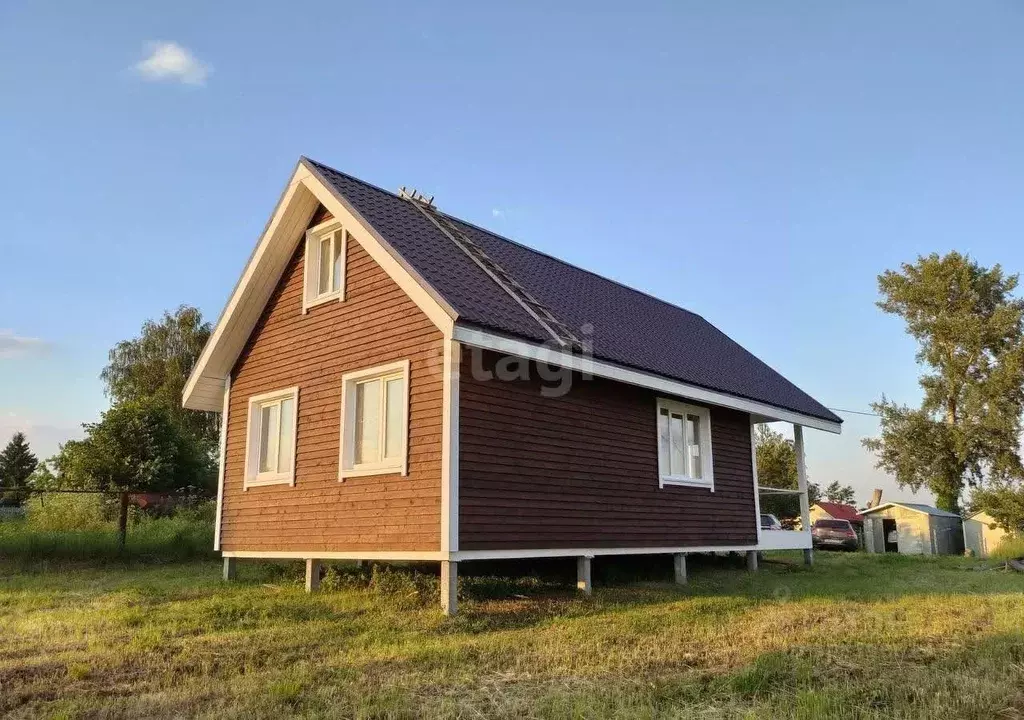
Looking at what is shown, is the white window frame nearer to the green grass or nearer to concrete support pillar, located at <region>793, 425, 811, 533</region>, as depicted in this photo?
the green grass

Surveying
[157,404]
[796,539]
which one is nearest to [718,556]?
[796,539]

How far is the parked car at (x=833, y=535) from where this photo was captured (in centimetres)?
3328

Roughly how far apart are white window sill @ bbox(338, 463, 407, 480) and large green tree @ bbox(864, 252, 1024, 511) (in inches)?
1307

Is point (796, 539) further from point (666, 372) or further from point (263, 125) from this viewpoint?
point (263, 125)

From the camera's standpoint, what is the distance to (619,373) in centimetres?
1135

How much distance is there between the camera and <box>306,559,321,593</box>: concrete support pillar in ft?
38.8

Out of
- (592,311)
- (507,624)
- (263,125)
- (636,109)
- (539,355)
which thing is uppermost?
(636,109)

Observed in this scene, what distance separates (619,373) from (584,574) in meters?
2.99

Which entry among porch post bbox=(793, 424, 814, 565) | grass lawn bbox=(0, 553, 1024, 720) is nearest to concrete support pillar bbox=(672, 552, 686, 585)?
grass lawn bbox=(0, 553, 1024, 720)

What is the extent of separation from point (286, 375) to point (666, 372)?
244 inches

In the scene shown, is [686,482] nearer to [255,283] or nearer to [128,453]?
[255,283]

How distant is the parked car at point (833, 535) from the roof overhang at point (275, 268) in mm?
27528

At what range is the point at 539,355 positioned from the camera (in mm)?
10148

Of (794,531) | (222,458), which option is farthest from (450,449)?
(794,531)
